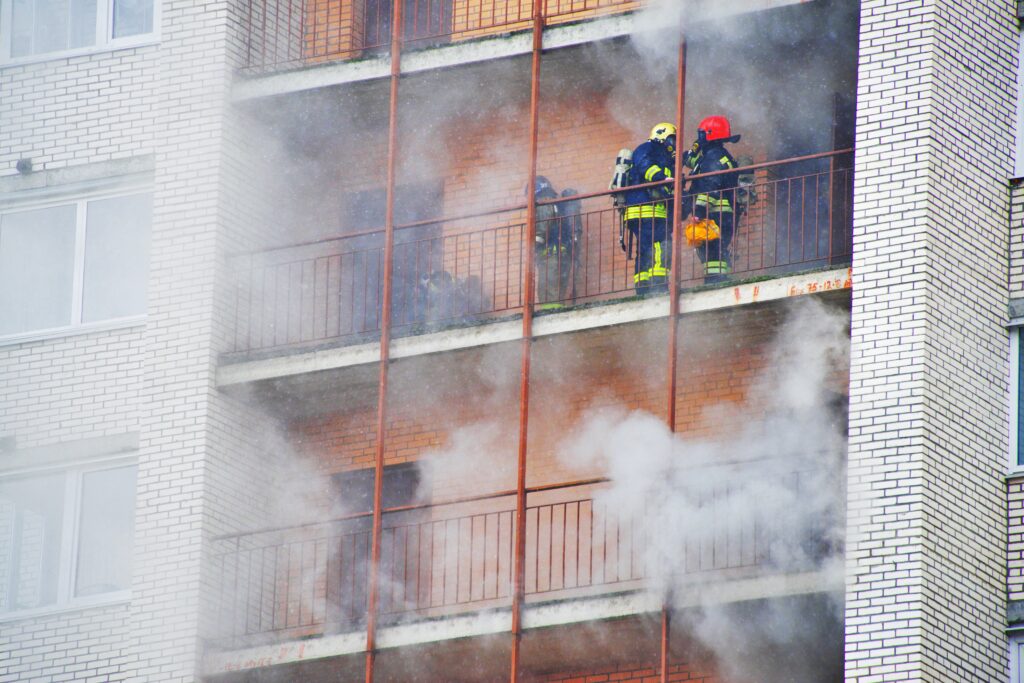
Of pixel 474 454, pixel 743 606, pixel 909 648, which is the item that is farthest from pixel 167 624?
pixel 909 648

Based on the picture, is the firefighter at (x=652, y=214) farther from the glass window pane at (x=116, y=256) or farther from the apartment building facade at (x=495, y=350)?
the glass window pane at (x=116, y=256)

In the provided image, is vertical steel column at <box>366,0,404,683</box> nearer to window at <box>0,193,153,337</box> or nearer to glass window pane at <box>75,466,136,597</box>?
glass window pane at <box>75,466,136,597</box>

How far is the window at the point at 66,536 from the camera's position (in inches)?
945

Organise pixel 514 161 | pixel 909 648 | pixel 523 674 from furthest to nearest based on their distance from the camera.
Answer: pixel 514 161, pixel 523 674, pixel 909 648

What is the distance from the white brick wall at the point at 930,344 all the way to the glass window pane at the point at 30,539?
27.0 feet

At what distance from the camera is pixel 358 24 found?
2592cm

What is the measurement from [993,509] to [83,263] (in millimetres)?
9565

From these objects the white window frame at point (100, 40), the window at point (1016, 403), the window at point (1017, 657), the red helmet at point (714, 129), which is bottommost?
the window at point (1017, 657)

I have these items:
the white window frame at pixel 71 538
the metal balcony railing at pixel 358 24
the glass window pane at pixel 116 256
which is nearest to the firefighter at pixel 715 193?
the metal balcony railing at pixel 358 24

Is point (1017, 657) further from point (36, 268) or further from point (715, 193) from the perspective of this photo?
point (36, 268)

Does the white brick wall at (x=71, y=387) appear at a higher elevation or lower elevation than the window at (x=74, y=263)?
lower

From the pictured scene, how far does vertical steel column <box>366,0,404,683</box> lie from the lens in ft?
73.0

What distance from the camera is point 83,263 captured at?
25000 mm

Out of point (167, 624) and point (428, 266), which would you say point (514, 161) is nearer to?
point (428, 266)
